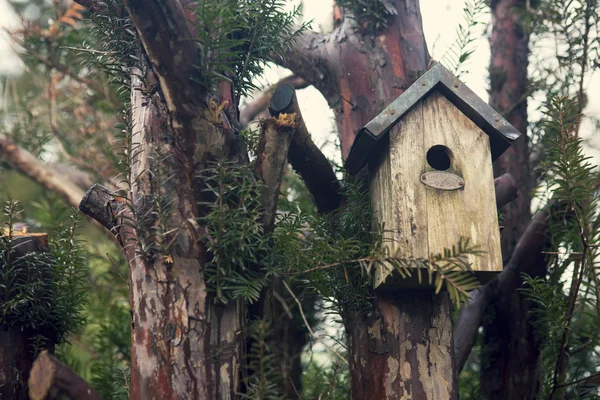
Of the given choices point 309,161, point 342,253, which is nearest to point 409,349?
point 342,253

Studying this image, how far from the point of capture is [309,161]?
2.89 meters

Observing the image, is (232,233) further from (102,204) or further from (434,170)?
(434,170)

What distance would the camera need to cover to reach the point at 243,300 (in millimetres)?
2289

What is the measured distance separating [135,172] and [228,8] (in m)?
0.66

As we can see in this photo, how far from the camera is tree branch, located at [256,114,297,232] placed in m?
2.33

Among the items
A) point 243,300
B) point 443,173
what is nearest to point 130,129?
point 243,300

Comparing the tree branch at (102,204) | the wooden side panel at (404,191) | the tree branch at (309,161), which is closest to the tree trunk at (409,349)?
the wooden side panel at (404,191)

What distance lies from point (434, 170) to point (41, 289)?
1.59 m

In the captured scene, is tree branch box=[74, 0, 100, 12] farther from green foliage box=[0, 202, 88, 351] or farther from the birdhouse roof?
the birdhouse roof

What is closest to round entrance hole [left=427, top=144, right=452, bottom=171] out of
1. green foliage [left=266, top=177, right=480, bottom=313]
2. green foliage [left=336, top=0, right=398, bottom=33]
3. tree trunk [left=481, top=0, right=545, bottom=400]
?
green foliage [left=266, top=177, right=480, bottom=313]

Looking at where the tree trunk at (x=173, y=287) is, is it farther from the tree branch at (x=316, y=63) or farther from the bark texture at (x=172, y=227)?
the tree branch at (x=316, y=63)

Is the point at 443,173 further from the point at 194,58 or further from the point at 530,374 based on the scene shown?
the point at 530,374

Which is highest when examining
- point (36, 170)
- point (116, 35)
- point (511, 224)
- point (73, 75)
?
point (73, 75)

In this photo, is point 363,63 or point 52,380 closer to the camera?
point 52,380
